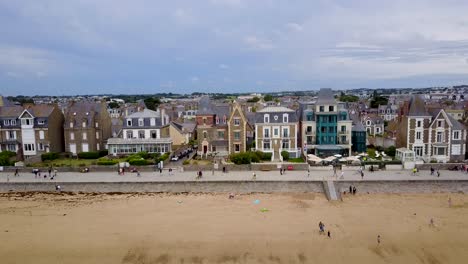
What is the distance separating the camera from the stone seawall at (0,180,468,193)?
33094mm

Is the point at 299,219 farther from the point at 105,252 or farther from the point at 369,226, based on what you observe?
the point at 105,252

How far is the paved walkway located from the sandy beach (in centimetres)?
244

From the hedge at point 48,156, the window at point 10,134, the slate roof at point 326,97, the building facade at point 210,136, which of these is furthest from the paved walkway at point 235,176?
the window at point 10,134

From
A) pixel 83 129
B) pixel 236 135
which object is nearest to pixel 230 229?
pixel 236 135

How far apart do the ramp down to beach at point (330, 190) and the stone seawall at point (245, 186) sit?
416 millimetres

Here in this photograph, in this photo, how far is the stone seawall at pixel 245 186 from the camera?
33094 mm

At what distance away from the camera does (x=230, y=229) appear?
2569 centimetres

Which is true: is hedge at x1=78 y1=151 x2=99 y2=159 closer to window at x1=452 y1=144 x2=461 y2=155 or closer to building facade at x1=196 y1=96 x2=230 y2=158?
building facade at x1=196 y1=96 x2=230 y2=158

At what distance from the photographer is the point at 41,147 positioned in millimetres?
48500

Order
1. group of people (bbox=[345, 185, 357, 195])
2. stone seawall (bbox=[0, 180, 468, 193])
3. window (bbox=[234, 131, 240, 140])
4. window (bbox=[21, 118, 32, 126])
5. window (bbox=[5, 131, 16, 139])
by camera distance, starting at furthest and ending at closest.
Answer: window (bbox=[5, 131, 16, 139]), window (bbox=[21, 118, 32, 126]), window (bbox=[234, 131, 240, 140]), stone seawall (bbox=[0, 180, 468, 193]), group of people (bbox=[345, 185, 357, 195])

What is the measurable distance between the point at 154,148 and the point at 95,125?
9.07 m

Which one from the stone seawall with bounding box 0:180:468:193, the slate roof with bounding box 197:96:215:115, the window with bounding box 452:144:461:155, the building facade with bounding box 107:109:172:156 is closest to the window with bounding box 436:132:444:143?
the window with bounding box 452:144:461:155

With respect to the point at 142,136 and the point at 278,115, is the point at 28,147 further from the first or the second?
the point at 278,115

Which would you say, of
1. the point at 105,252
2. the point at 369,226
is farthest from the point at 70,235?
the point at 369,226
